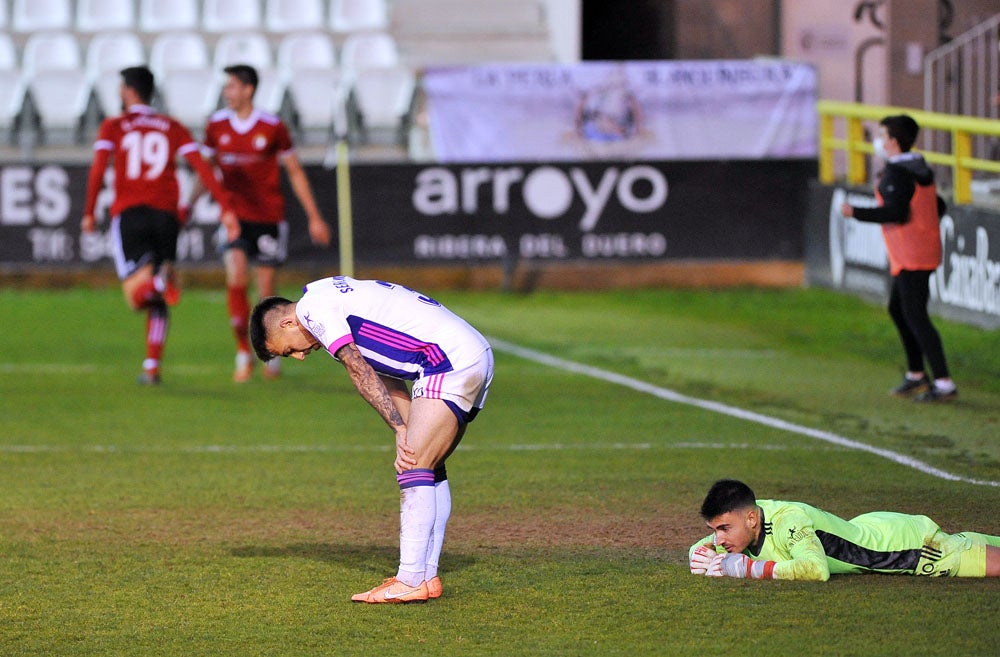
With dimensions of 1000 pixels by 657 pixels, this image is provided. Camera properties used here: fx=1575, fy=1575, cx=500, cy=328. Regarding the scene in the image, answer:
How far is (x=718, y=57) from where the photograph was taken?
22766mm

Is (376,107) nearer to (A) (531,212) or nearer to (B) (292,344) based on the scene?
(A) (531,212)

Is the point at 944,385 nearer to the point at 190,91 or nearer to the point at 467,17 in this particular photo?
the point at 190,91

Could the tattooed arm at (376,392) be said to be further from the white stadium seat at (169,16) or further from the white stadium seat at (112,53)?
the white stadium seat at (169,16)

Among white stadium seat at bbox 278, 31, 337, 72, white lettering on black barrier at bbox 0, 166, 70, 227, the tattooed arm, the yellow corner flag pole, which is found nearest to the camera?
the tattooed arm

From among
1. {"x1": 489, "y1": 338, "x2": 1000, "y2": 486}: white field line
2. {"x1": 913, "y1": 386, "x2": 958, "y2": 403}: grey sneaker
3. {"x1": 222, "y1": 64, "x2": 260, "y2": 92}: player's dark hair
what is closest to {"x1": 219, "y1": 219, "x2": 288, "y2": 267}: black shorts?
{"x1": 222, "y1": 64, "x2": 260, "y2": 92}: player's dark hair

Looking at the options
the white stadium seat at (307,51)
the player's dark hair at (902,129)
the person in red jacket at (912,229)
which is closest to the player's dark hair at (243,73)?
the person in red jacket at (912,229)

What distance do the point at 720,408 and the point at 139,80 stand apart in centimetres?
476

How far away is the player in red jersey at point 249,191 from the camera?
39.3 feet

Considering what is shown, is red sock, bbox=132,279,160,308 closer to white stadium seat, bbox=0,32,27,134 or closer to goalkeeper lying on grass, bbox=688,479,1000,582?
goalkeeper lying on grass, bbox=688,479,1000,582

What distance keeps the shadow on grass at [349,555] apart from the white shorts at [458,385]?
0.89 m

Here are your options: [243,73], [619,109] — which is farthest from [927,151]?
[243,73]

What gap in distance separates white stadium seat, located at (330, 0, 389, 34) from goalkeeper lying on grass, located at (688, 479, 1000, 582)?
17871mm

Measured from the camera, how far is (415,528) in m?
5.82

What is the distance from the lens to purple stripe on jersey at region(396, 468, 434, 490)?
5.80 meters
